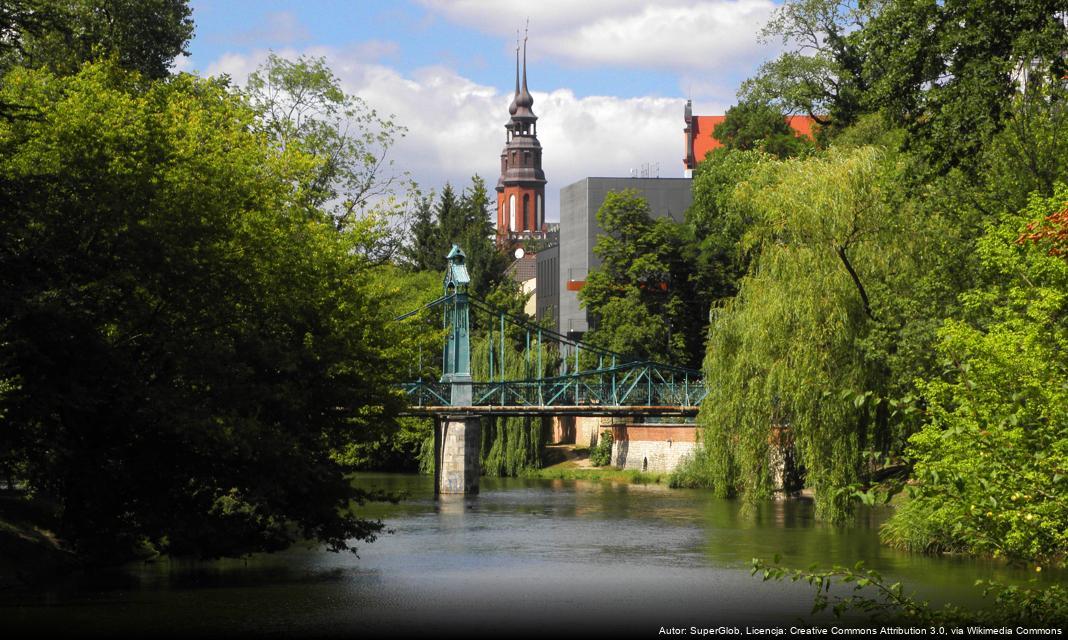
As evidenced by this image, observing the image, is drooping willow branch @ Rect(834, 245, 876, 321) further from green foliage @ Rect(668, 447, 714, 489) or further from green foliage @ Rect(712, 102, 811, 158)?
green foliage @ Rect(712, 102, 811, 158)

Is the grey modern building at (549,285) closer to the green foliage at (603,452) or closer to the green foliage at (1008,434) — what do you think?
the green foliage at (603,452)

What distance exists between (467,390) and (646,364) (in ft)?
18.2

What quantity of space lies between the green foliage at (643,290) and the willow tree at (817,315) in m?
24.2

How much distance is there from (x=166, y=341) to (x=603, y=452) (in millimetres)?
33903

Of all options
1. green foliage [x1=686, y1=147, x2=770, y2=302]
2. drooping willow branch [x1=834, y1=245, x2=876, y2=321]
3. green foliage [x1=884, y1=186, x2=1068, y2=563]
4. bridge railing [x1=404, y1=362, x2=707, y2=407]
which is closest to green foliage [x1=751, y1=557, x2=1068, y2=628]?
green foliage [x1=884, y1=186, x2=1068, y2=563]

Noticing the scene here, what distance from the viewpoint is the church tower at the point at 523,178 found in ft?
411

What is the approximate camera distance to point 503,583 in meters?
18.4

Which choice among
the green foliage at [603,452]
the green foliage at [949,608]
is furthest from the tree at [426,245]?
the green foliage at [949,608]

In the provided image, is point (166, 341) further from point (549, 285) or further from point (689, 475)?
point (549, 285)

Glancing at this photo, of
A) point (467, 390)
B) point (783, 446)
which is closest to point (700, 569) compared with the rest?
point (783, 446)

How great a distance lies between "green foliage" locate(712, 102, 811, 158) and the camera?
40.0m

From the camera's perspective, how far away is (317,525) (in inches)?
696

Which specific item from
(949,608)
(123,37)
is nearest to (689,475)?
(123,37)

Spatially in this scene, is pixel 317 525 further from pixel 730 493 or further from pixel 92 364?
pixel 730 493
